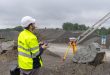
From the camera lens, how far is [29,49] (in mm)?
7602

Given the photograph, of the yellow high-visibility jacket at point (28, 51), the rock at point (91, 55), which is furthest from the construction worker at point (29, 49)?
the rock at point (91, 55)

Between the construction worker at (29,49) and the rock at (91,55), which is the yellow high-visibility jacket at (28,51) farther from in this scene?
the rock at (91,55)

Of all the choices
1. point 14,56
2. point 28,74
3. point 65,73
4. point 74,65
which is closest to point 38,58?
point 28,74

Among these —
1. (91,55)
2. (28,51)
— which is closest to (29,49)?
(28,51)

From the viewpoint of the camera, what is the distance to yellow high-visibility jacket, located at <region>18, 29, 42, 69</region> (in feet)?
24.8

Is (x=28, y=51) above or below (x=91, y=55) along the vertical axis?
above

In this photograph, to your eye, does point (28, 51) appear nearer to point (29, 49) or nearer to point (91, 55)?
point (29, 49)

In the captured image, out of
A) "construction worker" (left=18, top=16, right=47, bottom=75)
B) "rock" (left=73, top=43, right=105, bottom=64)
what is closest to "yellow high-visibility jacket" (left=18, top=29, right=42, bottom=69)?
"construction worker" (left=18, top=16, right=47, bottom=75)

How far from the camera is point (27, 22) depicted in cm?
770

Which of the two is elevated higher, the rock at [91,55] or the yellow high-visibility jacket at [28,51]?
the yellow high-visibility jacket at [28,51]

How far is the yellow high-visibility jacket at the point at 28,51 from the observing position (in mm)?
7566

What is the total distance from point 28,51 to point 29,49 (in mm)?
47

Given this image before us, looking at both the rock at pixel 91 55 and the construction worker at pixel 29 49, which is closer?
the construction worker at pixel 29 49

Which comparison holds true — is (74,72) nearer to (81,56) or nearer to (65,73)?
(65,73)
